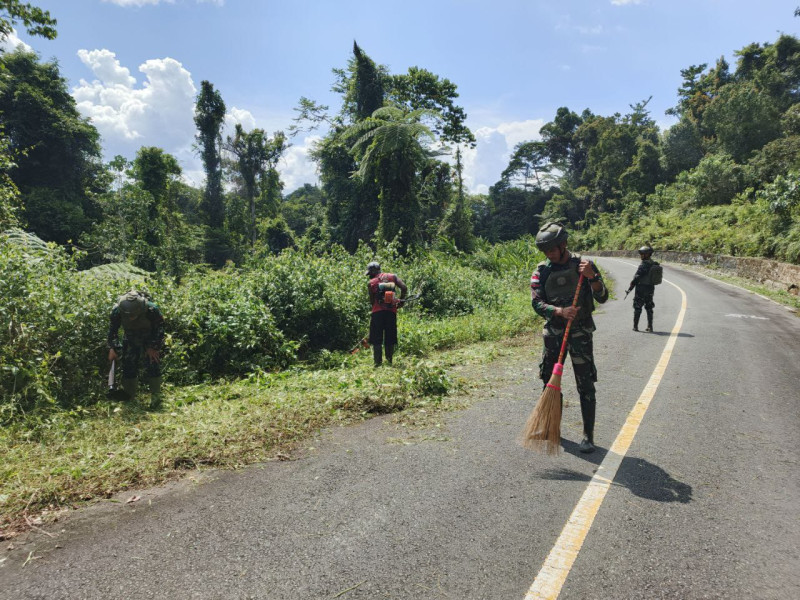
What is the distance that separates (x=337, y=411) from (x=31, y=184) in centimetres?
3952

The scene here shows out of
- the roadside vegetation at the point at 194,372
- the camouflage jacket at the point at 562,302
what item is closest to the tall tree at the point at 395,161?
the roadside vegetation at the point at 194,372

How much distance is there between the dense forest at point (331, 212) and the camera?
710 cm

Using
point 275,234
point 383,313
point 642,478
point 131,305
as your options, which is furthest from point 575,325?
point 275,234

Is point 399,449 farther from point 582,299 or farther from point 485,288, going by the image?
point 485,288

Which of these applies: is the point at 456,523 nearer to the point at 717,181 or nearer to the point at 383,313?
the point at 383,313

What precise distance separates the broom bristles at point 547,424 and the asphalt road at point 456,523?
0.52 feet

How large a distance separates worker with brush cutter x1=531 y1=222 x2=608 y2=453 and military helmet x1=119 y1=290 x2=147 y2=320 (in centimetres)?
500

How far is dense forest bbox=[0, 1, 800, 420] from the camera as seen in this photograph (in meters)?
7.10

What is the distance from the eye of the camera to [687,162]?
46688mm

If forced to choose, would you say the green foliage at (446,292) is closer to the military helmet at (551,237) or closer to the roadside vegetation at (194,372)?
the roadside vegetation at (194,372)

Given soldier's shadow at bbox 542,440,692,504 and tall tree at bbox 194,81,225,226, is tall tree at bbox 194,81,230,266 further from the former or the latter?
soldier's shadow at bbox 542,440,692,504

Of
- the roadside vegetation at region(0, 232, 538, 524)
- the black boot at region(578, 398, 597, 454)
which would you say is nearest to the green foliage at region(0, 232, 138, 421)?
the roadside vegetation at region(0, 232, 538, 524)

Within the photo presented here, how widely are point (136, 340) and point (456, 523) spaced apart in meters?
5.08

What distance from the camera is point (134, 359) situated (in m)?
6.11
